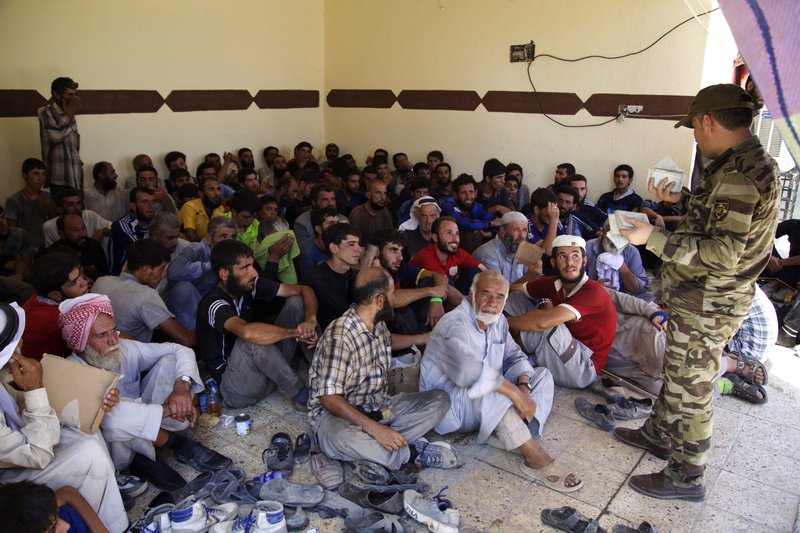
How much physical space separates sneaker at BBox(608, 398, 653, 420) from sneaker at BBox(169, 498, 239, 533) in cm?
230

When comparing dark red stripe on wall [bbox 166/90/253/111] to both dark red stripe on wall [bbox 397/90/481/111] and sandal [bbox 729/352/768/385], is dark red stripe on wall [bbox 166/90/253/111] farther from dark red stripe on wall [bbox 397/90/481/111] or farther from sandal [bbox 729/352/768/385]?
sandal [bbox 729/352/768/385]

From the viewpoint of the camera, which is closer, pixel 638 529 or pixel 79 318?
pixel 638 529

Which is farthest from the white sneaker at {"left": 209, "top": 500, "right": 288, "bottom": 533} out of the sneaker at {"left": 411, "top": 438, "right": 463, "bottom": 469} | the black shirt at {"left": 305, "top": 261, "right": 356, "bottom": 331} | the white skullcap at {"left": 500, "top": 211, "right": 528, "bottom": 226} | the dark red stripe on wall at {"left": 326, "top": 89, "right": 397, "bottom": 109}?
the dark red stripe on wall at {"left": 326, "top": 89, "right": 397, "bottom": 109}

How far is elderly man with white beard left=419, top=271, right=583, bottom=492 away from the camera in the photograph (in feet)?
10.7

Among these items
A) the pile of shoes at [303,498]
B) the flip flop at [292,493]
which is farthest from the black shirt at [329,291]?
the flip flop at [292,493]

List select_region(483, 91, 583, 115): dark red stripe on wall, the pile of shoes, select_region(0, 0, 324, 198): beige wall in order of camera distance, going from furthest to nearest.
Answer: select_region(483, 91, 583, 115): dark red stripe on wall
select_region(0, 0, 324, 198): beige wall
the pile of shoes

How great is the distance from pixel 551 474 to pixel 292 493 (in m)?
1.33

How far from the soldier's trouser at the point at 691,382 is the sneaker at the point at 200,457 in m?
2.24

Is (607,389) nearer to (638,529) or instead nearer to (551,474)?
(551,474)

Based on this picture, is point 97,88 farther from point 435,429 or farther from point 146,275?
point 435,429

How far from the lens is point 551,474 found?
323 cm

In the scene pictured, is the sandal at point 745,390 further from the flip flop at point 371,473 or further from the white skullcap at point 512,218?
the flip flop at point 371,473

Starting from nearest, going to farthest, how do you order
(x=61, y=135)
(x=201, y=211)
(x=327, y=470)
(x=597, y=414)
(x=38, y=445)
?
(x=38, y=445) → (x=327, y=470) → (x=597, y=414) → (x=201, y=211) → (x=61, y=135)

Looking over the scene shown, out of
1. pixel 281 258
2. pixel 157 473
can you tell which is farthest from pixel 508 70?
pixel 157 473
